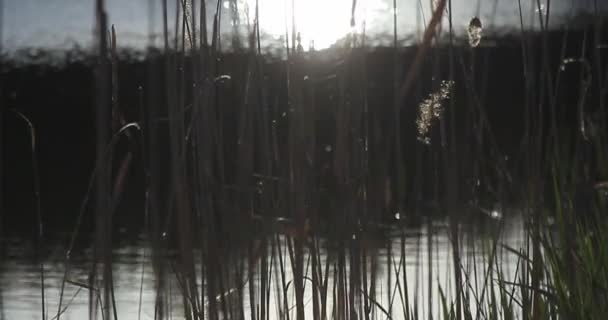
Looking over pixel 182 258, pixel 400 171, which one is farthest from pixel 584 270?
pixel 182 258

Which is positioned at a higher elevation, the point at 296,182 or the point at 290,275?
the point at 296,182

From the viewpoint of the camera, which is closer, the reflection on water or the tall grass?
the tall grass

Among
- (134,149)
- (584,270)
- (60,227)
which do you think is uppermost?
(134,149)

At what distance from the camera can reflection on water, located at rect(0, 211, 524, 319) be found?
1.31 m

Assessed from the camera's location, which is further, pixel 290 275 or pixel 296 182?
pixel 290 275

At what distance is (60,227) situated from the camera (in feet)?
18.9

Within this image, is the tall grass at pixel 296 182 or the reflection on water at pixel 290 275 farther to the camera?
the reflection on water at pixel 290 275

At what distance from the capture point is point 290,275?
9.20ft

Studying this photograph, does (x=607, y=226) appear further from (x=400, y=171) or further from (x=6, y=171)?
(x=6, y=171)

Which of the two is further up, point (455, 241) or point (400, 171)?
point (400, 171)

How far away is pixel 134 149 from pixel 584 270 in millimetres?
733

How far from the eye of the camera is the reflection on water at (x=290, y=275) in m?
1.31

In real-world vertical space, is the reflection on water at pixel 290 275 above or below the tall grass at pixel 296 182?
below

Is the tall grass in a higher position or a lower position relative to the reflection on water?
higher
